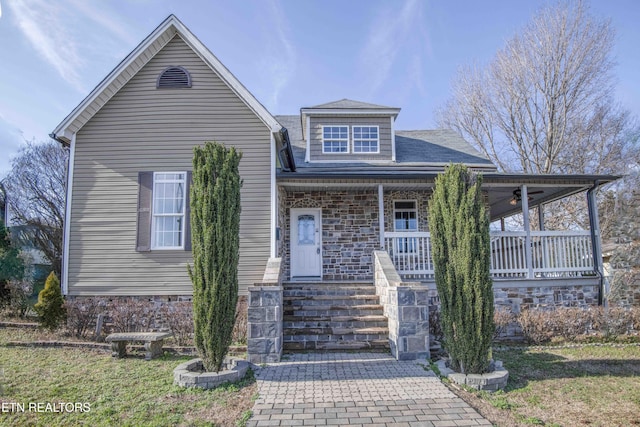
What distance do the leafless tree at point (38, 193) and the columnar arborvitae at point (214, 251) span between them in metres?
14.6

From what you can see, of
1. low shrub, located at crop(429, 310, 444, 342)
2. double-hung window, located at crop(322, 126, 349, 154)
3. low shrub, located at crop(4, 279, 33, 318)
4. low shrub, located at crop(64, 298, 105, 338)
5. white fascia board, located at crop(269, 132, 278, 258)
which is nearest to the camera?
low shrub, located at crop(429, 310, 444, 342)

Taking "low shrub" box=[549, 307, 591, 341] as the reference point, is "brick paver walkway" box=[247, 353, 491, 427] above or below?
below

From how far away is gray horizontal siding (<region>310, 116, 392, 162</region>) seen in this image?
12015mm

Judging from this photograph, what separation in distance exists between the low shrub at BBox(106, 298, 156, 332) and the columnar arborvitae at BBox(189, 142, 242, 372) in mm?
3580

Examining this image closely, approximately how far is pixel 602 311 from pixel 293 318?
6.43 meters

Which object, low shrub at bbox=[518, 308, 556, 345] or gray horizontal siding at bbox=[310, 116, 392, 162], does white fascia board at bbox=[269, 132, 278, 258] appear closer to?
gray horizontal siding at bbox=[310, 116, 392, 162]

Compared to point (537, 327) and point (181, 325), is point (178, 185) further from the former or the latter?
point (537, 327)

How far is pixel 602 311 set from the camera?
8102 millimetres

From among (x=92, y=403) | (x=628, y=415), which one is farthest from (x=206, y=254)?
(x=628, y=415)

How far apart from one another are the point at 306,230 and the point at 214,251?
5.61 metres

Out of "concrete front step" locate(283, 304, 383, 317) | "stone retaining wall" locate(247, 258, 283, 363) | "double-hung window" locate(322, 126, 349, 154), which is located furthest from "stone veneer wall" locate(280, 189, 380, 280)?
"stone retaining wall" locate(247, 258, 283, 363)

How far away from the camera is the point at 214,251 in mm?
5527

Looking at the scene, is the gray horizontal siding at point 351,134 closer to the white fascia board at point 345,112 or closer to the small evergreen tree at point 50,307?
the white fascia board at point 345,112

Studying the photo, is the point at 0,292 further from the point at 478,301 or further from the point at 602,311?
the point at 602,311
